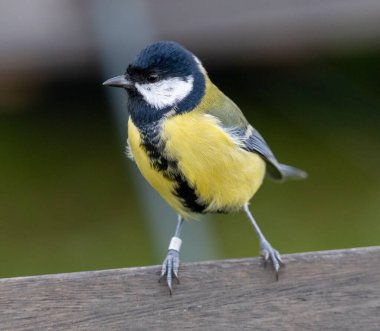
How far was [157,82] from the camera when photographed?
2607 mm

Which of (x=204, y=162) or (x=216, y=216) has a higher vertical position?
(x=204, y=162)

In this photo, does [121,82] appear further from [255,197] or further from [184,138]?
[255,197]

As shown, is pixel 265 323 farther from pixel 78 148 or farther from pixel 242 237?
pixel 78 148

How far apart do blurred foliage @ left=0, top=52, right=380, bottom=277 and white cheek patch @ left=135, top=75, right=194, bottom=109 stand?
1.24 meters

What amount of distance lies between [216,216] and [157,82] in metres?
1.35

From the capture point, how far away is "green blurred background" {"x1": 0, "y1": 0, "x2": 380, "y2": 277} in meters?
3.88

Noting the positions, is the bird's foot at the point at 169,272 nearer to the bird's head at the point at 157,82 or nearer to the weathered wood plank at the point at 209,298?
the weathered wood plank at the point at 209,298

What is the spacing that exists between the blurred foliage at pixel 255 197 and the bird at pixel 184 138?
3.82ft

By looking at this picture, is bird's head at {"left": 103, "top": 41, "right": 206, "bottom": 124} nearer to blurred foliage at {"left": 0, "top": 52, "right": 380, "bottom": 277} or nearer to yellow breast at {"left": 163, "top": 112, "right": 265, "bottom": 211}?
yellow breast at {"left": 163, "top": 112, "right": 265, "bottom": 211}

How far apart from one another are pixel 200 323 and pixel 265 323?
148 mm

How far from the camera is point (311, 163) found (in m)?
3.96

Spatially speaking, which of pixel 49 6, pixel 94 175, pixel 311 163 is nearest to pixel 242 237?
pixel 311 163

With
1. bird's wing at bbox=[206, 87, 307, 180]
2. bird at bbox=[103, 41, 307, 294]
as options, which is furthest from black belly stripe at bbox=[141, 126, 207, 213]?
bird's wing at bbox=[206, 87, 307, 180]

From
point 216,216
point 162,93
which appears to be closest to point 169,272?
point 162,93
